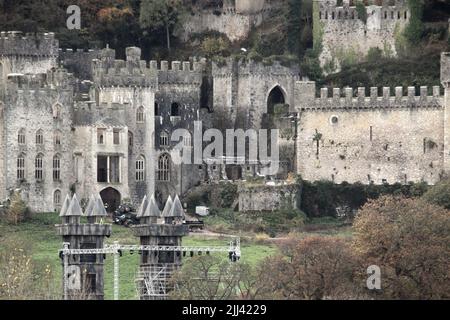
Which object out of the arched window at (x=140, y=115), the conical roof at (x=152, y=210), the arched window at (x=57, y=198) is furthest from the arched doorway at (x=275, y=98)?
the conical roof at (x=152, y=210)

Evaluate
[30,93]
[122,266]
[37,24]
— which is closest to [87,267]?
[122,266]

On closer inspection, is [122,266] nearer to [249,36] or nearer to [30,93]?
[30,93]

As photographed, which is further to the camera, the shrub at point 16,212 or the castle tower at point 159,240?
the shrub at point 16,212

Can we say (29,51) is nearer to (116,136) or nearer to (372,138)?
(116,136)

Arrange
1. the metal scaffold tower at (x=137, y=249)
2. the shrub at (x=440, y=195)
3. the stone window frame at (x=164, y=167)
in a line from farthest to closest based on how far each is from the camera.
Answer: the stone window frame at (x=164, y=167)
the shrub at (x=440, y=195)
the metal scaffold tower at (x=137, y=249)

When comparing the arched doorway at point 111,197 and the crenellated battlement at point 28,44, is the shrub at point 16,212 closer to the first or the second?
the arched doorway at point 111,197

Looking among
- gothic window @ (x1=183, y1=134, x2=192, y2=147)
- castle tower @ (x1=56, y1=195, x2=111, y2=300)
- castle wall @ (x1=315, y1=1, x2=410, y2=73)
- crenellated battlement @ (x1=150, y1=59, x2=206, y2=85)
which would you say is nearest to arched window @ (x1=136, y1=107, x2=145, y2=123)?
crenellated battlement @ (x1=150, y1=59, x2=206, y2=85)
